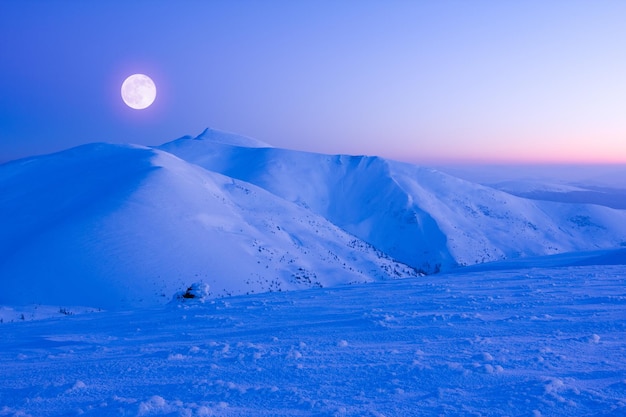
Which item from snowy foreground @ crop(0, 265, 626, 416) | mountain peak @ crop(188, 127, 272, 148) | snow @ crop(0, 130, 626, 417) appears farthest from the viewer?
mountain peak @ crop(188, 127, 272, 148)

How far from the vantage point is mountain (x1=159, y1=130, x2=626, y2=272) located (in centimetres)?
5894

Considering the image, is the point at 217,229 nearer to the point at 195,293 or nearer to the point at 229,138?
the point at 195,293

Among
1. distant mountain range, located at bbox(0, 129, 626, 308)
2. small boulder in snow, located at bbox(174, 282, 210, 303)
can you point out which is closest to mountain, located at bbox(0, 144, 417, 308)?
distant mountain range, located at bbox(0, 129, 626, 308)

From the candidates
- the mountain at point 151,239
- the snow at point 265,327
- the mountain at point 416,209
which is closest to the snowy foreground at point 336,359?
the snow at point 265,327

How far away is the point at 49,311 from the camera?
15.6m

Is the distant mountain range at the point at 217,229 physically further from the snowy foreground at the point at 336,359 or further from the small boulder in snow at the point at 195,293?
the snowy foreground at the point at 336,359

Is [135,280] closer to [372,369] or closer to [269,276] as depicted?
[269,276]

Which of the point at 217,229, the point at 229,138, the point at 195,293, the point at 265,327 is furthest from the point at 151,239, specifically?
the point at 229,138

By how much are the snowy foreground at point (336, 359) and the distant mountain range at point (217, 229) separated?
1284 centimetres

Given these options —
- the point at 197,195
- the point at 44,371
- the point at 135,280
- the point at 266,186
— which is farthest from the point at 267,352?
the point at 266,186

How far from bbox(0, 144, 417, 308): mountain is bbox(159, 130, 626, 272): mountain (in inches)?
846

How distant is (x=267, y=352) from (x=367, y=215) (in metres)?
60.7

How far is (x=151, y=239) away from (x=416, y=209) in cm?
4661

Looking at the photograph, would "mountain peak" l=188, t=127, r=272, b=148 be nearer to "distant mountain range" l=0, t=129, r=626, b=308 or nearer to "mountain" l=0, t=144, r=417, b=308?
"distant mountain range" l=0, t=129, r=626, b=308
